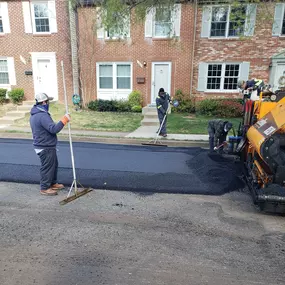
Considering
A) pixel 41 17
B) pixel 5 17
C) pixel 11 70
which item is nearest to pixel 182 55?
pixel 41 17

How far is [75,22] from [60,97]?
4.47 metres

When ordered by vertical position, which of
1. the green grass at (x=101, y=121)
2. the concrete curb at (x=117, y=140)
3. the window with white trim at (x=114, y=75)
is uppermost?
the window with white trim at (x=114, y=75)

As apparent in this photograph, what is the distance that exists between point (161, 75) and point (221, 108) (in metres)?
4.07

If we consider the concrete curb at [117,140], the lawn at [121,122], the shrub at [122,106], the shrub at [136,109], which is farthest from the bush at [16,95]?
the shrub at [136,109]

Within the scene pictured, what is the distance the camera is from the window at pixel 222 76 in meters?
14.9

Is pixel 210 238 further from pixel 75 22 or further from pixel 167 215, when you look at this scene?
pixel 75 22

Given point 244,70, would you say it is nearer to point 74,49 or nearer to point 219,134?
point 219,134

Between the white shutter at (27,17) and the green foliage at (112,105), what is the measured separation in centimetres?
570

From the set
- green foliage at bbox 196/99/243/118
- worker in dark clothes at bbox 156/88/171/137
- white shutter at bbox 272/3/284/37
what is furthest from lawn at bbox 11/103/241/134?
white shutter at bbox 272/3/284/37

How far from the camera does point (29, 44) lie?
15289 millimetres

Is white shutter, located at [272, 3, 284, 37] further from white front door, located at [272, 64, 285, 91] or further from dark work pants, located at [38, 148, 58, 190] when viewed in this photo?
dark work pants, located at [38, 148, 58, 190]

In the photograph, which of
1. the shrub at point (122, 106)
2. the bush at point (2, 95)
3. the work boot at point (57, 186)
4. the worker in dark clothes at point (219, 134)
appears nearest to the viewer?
the work boot at point (57, 186)

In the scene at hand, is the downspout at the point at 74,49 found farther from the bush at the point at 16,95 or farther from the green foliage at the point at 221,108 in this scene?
the green foliage at the point at 221,108

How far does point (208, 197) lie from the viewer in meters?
4.83
